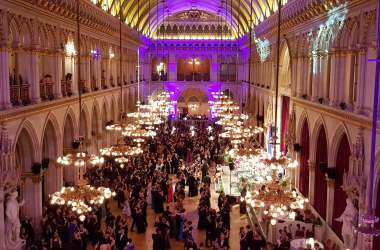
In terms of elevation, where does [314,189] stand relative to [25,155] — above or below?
below

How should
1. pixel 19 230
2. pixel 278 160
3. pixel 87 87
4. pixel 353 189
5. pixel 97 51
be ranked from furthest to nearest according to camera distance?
pixel 97 51, pixel 87 87, pixel 19 230, pixel 353 189, pixel 278 160

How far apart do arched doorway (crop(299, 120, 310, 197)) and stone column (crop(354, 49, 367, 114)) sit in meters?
5.24

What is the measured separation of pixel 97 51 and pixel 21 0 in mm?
10347

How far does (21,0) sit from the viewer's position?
12.5m

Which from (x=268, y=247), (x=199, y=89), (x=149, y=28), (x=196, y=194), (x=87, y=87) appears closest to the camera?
(x=268, y=247)

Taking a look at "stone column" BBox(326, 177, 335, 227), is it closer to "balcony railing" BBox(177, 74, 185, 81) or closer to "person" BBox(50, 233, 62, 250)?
"person" BBox(50, 233, 62, 250)

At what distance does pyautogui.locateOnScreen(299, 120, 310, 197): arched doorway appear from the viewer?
53.7 ft

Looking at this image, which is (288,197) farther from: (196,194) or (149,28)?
(149,28)

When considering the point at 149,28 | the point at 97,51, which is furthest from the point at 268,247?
the point at 149,28

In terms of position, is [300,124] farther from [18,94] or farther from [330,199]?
[18,94]

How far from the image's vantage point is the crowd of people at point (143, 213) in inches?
474

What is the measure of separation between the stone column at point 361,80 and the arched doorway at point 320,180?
3293mm

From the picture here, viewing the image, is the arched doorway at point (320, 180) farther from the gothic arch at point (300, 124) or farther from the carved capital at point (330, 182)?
the gothic arch at point (300, 124)

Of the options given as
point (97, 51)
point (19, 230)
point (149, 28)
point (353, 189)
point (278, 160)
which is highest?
point (149, 28)
